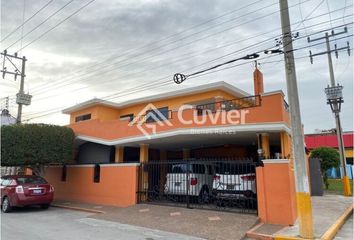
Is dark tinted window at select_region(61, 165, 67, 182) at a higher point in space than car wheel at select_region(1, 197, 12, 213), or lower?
higher

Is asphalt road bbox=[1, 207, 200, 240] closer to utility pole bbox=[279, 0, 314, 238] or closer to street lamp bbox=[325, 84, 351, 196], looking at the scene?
utility pole bbox=[279, 0, 314, 238]

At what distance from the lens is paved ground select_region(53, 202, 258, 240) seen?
7.90 m

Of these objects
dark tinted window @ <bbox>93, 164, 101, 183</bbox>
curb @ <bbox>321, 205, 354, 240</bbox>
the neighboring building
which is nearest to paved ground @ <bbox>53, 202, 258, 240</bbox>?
curb @ <bbox>321, 205, 354, 240</bbox>

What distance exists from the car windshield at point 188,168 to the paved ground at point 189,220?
59.5 inches

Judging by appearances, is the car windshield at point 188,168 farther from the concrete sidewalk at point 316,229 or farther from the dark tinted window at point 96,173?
the dark tinted window at point 96,173

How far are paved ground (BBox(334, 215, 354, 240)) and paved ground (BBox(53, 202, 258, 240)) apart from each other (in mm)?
2226

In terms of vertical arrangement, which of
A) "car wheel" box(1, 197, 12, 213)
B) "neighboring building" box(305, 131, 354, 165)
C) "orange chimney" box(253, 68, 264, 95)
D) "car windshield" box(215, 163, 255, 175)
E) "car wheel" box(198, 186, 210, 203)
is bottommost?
"car wheel" box(1, 197, 12, 213)

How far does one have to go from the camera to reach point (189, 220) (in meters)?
9.27

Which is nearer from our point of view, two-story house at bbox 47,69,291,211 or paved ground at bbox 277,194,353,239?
paved ground at bbox 277,194,353,239

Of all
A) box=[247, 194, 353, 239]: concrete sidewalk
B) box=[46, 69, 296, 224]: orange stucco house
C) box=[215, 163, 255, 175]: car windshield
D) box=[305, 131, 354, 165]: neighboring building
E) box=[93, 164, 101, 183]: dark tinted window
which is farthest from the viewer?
box=[305, 131, 354, 165]: neighboring building

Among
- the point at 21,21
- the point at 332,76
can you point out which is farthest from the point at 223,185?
the point at 332,76

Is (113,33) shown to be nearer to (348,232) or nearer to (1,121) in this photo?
(348,232)

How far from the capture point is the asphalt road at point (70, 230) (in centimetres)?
755

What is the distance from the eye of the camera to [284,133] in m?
10.5
